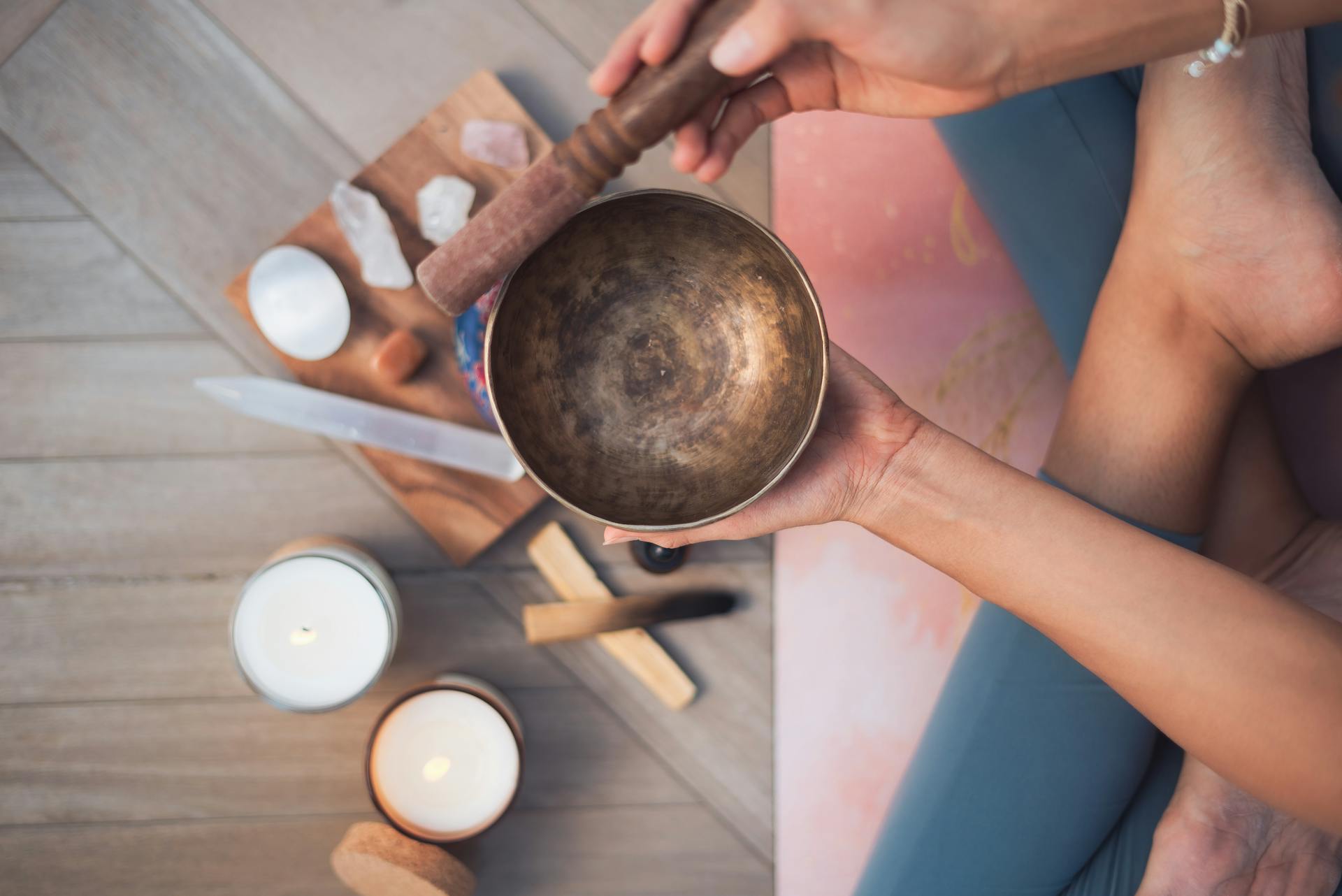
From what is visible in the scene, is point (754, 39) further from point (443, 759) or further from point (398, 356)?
point (443, 759)

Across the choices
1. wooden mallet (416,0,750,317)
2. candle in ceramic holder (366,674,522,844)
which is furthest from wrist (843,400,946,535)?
candle in ceramic holder (366,674,522,844)

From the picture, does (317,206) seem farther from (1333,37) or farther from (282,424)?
(1333,37)

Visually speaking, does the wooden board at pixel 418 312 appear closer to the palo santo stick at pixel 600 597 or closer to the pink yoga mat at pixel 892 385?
the palo santo stick at pixel 600 597

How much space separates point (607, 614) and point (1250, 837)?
0.58 m

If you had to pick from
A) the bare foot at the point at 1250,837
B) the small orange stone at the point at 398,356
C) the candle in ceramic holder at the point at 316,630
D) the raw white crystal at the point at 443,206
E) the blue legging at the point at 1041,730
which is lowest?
the bare foot at the point at 1250,837

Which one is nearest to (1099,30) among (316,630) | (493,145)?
(493,145)

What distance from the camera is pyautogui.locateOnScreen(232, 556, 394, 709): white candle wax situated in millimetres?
751

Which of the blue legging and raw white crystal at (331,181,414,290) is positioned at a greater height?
raw white crystal at (331,181,414,290)

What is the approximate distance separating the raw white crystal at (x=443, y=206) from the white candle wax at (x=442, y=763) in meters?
0.42

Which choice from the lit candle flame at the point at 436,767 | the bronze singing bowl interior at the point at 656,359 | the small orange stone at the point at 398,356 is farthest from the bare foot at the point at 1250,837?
the small orange stone at the point at 398,356

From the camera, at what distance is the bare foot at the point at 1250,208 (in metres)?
0.66

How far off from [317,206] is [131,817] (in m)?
0.63

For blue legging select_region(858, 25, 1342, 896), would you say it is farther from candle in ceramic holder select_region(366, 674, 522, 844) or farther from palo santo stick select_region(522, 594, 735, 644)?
candle in ceramic holder select_region(366, 674, 522, 844)

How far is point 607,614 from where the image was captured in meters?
0.82
